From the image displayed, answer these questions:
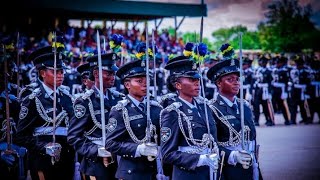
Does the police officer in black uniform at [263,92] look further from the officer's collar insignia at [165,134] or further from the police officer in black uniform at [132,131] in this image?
the officer's collar insignia at [165,134]

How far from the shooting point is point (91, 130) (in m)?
6.01

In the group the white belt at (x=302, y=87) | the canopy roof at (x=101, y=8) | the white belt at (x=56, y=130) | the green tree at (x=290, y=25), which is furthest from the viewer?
the green tree at (x=290, y=25)

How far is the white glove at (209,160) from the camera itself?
16.1 feet

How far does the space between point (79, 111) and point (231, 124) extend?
1.61 meters

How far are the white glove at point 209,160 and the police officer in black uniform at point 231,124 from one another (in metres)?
0.41

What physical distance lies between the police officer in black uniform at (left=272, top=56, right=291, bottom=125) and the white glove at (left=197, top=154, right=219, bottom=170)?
43.5 ft

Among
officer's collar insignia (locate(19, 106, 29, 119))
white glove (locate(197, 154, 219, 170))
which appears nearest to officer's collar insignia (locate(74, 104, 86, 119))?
officer's collar insignia (locate(19, 106, 29, 119))

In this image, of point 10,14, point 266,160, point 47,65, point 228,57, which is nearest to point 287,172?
point 266,160

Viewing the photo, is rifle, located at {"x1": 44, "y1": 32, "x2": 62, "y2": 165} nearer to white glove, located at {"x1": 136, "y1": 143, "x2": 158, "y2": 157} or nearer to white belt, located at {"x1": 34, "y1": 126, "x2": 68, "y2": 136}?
white belt, located at {"x1": 34, "y1": 126, "x2": 68, "y2": 136}

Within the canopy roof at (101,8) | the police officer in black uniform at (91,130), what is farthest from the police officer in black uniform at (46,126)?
the canopy roof at (101,8)

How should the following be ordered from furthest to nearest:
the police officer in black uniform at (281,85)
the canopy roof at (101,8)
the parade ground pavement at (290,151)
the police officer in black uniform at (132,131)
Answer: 1. the canopy roof at (101,8)
2. the police officer in black uniform at (281,85)
3. the parade ground pavement at (290,151)
4. the police officer in black uniform at (132,131)

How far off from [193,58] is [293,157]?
6368mm

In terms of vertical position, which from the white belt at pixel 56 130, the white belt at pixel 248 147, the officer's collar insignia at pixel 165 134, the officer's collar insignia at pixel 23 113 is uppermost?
the officer's collar insignia at pixel 23 113

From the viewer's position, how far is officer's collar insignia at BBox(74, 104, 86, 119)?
5.97 m
